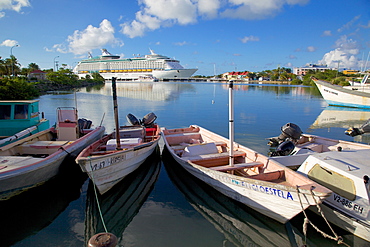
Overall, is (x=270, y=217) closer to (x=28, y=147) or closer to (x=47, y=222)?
(x=47, y=222)

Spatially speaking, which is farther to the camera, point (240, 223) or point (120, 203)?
point (120, 203)

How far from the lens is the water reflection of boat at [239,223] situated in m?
5.61

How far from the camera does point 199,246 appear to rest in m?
5.37

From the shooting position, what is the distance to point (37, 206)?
693cm

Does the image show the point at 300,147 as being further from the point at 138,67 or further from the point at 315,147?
the point at 138,67

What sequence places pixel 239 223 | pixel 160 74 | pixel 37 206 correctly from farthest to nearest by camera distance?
pixel 160 74
pixel 37 206
pixel 239 223

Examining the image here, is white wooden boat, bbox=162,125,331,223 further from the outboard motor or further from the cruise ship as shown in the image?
the cruise ship

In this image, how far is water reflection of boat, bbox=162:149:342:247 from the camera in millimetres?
5609

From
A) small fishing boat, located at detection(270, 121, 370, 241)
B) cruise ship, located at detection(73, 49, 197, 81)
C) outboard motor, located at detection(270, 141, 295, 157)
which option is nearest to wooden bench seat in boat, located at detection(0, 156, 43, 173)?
small fishing boat, located at detection(270, 121, 370, 241)

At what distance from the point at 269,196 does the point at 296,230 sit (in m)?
1.17

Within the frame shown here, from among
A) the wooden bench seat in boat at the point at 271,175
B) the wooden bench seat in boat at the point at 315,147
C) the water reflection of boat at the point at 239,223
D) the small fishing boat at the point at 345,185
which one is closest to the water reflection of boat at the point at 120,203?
the water reflection of boat at the point at 239,223

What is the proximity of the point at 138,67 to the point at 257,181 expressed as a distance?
123 metres

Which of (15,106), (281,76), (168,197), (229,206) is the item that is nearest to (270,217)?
(229,206)

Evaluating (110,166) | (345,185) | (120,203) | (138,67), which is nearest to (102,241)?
(120,203)
